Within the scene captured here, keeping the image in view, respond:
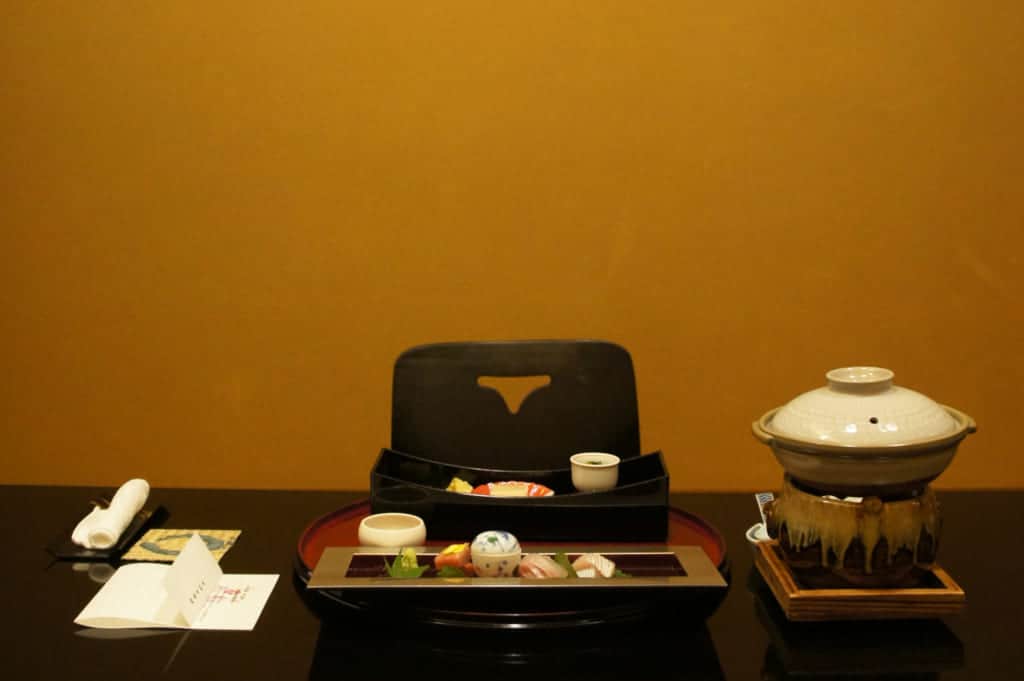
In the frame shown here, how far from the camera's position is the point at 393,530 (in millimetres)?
1440

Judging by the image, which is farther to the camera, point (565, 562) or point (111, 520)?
point (111, 520)

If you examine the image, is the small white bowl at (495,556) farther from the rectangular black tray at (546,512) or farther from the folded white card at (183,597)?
the folded white card at (183,597)

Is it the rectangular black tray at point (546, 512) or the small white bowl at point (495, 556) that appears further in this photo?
the rectangular black tray at point (546, 512)

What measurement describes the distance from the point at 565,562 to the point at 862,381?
439mm

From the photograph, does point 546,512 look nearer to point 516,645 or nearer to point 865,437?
point 516,645

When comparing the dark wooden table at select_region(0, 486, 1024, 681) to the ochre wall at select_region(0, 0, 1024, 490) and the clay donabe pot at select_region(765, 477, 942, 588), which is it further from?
the ochre wall at select_region(0, 0, 1024, 490)

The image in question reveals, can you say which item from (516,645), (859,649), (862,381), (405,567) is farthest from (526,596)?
(862,381)

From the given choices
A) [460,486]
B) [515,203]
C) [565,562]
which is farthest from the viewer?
[515,203]

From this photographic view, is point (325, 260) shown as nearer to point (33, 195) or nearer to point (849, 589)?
point (33, 195)

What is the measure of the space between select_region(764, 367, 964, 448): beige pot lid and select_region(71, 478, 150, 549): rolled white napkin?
96 centimetres

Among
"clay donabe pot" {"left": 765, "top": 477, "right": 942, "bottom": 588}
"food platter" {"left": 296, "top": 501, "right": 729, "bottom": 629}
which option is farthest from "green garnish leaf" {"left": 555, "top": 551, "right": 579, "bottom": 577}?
"clay donabe pot" {"left": 765, "top": 477, "right": 942, "bottom": 588}

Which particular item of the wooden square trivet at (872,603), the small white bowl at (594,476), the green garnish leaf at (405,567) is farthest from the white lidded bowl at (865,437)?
the green garnish leaf at (405,567)

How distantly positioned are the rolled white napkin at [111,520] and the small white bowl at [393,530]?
379 millimetres

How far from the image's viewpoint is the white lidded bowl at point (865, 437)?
4.06ft
